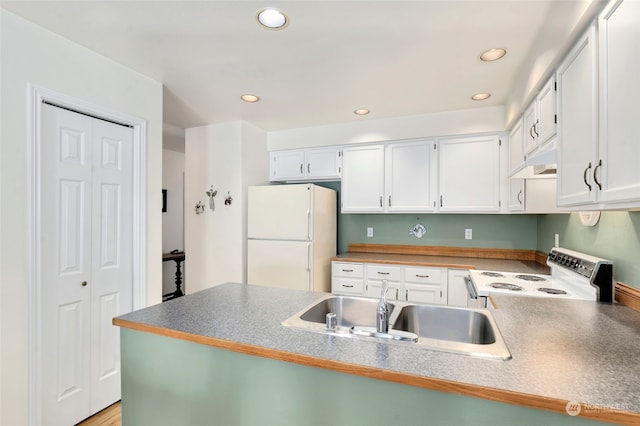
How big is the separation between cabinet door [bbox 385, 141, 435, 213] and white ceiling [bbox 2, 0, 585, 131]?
564mm

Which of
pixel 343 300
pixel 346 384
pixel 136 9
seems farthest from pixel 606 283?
pixel 136 9

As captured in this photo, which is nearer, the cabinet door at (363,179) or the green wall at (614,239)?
the green wall at (614,239)

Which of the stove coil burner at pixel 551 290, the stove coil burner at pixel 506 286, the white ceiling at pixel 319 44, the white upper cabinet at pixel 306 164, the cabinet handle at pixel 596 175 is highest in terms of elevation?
the white ceiling at pixel 319 44

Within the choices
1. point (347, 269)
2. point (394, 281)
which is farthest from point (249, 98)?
point (394, 281)

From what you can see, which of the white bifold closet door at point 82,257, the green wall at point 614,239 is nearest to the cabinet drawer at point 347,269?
the green wall at point 614,239

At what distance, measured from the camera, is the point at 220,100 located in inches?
107

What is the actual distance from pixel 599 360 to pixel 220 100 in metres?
2.92

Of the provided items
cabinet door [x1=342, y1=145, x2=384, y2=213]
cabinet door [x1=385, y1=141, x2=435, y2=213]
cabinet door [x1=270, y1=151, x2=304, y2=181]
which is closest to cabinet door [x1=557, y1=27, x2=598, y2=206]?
cabinet door [x1=385, y1=141, x2=435, y2=213]

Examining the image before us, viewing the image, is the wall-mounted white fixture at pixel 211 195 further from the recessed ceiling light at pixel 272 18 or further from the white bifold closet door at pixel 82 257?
the recessed ceiling light at pixel 272 18

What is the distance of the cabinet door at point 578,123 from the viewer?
1253 millimetres

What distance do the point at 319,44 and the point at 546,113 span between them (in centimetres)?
143

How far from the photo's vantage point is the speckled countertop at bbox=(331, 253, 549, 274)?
2.67m

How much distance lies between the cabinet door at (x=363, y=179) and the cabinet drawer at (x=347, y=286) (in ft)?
2.63

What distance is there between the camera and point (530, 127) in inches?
84.5
